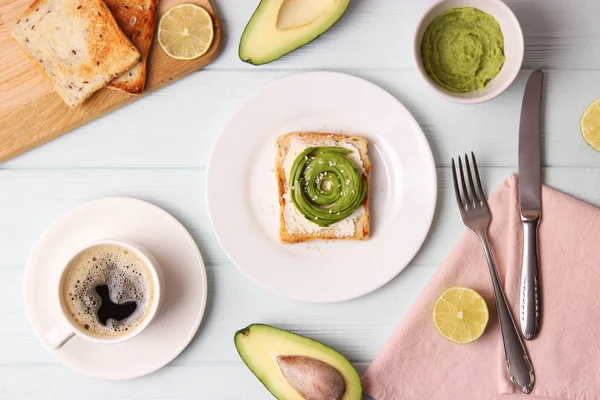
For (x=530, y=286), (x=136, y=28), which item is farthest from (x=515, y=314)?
(x=136, y=28)

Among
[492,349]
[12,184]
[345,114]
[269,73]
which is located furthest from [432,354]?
[12,184]

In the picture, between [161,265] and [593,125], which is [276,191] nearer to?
[161,265]

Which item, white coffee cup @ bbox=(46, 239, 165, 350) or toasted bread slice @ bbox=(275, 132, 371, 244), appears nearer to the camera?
white coffee cup @ bbox=(46, 239, 165, 350)

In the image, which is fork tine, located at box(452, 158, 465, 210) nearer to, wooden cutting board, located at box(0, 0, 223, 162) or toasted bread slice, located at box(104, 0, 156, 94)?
wooden cutting board, located at box(0, 0, 223, 162)

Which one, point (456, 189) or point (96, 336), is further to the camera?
point (456, 189)

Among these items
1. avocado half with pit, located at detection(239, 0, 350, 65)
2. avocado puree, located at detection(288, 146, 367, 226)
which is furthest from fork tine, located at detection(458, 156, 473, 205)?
avocado half with pit, located at detection(239, 0, 350, 65)

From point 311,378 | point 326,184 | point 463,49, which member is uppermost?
point 463,49
